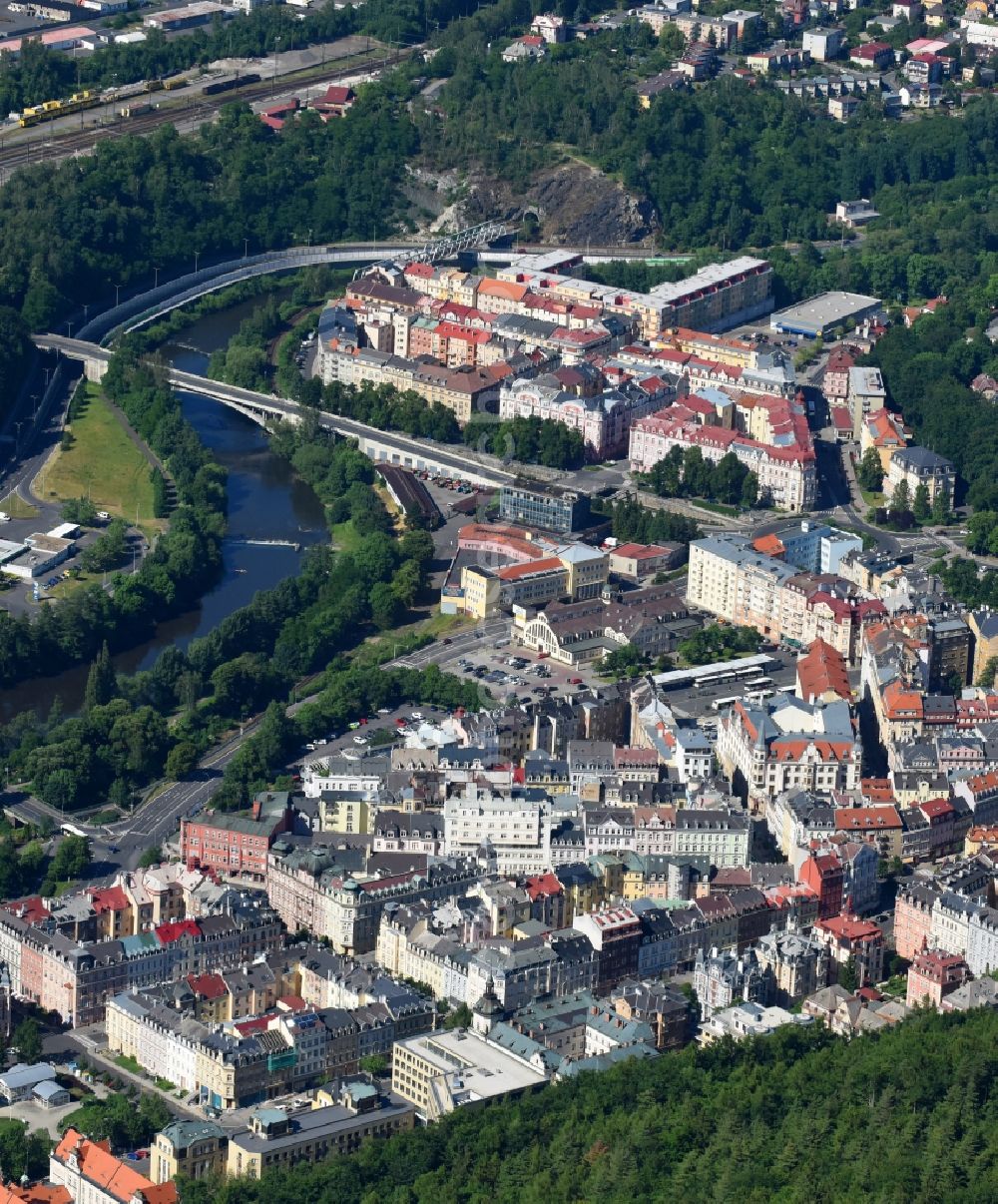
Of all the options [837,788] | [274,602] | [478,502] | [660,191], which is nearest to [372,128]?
[660,191]

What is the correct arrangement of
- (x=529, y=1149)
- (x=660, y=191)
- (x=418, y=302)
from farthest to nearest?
1. (x=660, y=191)
2. (x=418, y=302)
3. (x=529, y=1149)

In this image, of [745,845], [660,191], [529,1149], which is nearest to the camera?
[529,1149]

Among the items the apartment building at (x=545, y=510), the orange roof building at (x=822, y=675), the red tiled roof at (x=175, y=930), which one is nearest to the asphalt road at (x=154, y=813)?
the red tiled roof at (x=175, y=930)

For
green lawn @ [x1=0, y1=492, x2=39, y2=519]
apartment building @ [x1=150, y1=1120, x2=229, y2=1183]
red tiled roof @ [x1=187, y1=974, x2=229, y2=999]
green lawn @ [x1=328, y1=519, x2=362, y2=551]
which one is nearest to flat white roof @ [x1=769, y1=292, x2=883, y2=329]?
green lawn @ [x1=328, y1=519, x2=362, y2=551]

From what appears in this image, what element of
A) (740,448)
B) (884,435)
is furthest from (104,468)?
(884,435)

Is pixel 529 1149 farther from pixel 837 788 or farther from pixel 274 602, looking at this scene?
pixel 274 602

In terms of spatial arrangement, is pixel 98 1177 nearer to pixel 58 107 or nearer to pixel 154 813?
pixel 154 813
